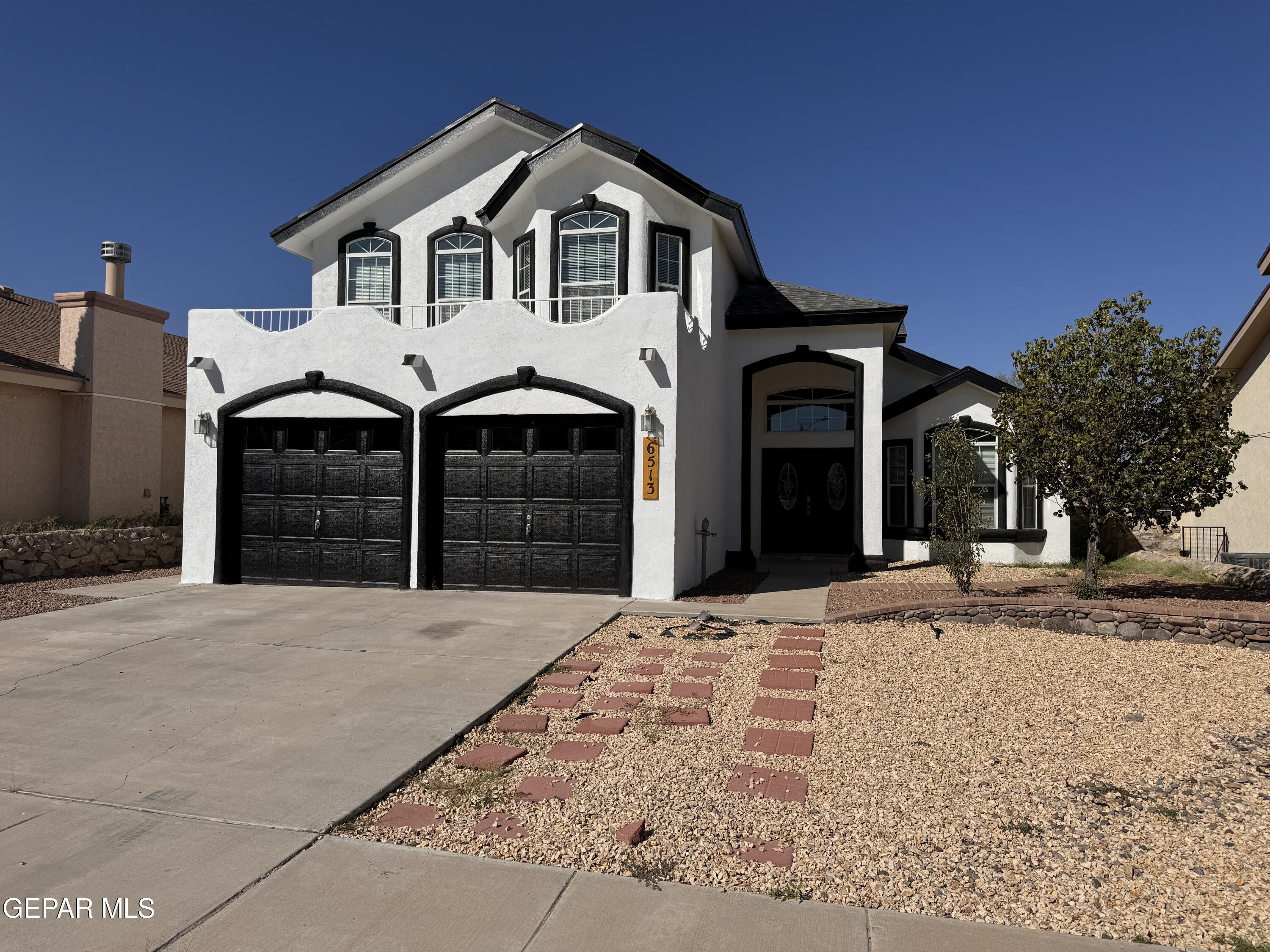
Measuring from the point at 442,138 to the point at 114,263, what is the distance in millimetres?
7312

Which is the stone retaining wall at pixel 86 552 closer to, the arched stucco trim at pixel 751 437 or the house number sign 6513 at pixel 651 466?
the house number sign 6513 at pixel 651 466

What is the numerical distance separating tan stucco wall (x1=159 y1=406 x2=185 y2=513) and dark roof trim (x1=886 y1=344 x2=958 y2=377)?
1591cm

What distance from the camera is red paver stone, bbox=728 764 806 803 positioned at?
452 cm

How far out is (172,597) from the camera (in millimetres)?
11055

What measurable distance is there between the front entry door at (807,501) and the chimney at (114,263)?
544 inches

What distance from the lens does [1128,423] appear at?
9.45 metres

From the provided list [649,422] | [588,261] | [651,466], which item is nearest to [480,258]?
[588,261]

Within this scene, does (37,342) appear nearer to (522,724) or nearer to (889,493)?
(522,724)

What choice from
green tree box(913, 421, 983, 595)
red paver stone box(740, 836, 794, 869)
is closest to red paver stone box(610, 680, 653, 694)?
red paver stone box(740, 836, 794, 869)

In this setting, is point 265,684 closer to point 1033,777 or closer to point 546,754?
point 546,754

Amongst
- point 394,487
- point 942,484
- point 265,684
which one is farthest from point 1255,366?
point 265,684

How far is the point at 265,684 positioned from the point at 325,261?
11.2m

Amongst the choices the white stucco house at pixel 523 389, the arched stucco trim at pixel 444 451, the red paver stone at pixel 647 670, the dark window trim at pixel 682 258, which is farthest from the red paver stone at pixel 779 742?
the dark window trim at pixel 682 258

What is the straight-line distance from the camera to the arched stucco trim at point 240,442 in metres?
11.7
